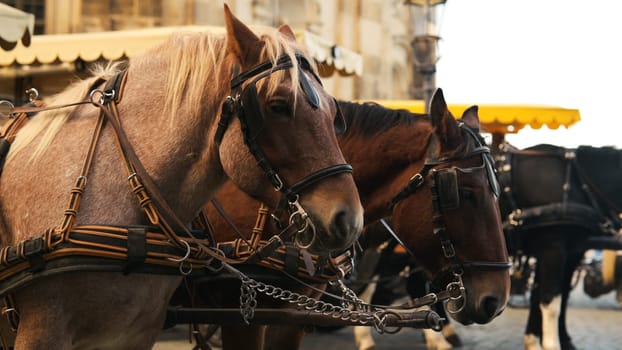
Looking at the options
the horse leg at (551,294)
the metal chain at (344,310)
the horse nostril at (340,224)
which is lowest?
the horse leg at (551,294)

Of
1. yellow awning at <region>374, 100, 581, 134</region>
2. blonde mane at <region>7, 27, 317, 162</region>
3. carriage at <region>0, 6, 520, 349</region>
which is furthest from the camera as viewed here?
yellow awning at <region>374, 100, 581, 134</region>

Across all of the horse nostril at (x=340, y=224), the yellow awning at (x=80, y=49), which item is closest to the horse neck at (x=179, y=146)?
the horse nostril at (x=340, y=224)

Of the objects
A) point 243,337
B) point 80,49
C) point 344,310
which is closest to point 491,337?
point 80,49

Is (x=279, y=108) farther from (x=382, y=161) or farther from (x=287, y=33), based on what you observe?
(x=382, y=161)

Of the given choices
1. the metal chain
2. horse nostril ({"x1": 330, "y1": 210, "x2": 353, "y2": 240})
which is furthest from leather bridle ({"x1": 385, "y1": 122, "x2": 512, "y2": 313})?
horse nostril ({"x1": 330, "y1": 210, "x2": 353, "y2": 240})

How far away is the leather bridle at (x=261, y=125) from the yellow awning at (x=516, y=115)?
299 inches

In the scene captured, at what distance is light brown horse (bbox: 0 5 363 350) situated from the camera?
2.93 meters

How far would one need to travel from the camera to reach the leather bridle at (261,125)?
114 inches

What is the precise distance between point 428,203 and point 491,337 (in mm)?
6066

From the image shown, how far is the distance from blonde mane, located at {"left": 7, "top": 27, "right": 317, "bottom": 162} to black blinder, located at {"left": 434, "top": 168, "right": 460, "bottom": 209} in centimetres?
156

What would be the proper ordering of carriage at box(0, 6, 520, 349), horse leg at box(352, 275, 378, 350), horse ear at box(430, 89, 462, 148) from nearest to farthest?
carriage at box(0, 6, 520, 349), horse ear at box(430, 89, 462, 148), horse leg at box(352, 275, 378, 350)

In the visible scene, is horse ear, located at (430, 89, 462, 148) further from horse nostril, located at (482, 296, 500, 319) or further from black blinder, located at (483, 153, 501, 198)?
horse nostril, located at (482, 296, 500, 319)

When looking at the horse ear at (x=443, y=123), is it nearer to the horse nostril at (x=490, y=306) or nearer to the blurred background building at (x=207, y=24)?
the horse nostril at (x=490, y=306)

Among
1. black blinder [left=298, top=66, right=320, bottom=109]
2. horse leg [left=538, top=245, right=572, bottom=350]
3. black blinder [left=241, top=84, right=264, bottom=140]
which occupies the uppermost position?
black blinder [left=298, top=66, right=320, bottom=109]
